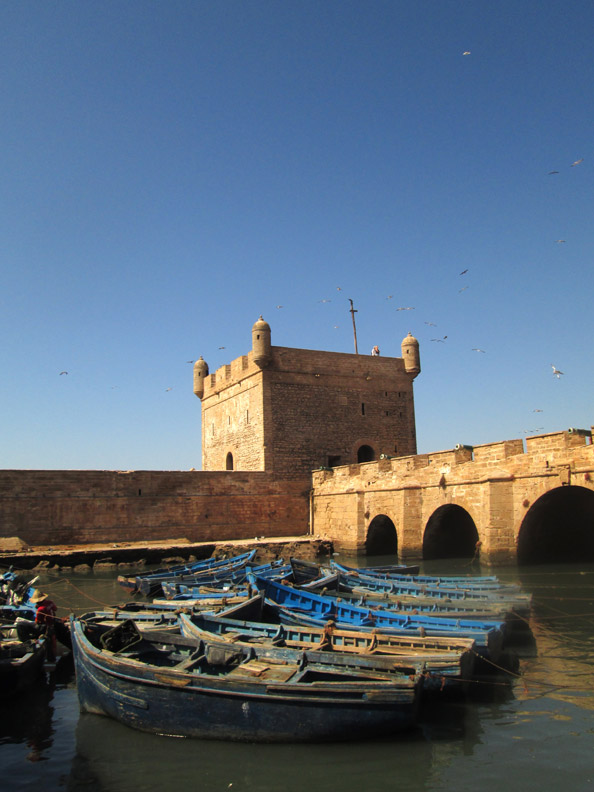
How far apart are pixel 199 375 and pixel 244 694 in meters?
28.3

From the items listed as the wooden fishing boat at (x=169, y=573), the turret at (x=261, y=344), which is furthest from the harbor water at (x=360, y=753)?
the turret at (x=261, y=344)

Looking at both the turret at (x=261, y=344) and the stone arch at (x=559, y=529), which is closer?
the stone arch at (x=559, y=529)

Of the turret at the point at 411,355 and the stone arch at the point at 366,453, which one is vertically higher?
the turret at the point at 411,355

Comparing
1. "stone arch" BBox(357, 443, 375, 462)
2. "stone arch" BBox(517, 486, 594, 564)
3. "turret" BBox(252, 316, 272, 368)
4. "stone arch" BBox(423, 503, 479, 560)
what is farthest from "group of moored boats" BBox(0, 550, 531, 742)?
"stone arch" BBox(357, 443, 375, 462)

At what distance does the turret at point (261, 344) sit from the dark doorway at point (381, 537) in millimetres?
8458

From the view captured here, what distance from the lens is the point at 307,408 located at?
90.9 ft

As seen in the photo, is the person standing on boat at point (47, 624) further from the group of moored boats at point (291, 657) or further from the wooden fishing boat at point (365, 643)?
the wooden fishing boat at point (365, 643)

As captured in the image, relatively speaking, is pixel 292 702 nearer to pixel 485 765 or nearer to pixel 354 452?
pixel 485 765

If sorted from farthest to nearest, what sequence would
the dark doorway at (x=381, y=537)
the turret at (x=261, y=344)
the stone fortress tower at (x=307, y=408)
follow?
the stone fortress tower at (x=307, y=408)
the turret at (x=261, y=344)
the dark doorway at (x=381, y=537)

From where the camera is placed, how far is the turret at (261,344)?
87.2 ft

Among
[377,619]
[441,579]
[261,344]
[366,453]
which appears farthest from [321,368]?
[377,619]

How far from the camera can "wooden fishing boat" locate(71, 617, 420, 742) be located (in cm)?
618

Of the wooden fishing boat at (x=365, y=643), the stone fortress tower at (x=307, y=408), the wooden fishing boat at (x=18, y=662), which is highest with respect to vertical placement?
the stone fortress tower at (x=307, y=408)

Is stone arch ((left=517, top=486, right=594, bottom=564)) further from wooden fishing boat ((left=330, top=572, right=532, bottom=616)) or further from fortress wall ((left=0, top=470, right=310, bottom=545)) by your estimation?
fortress wall ((left=0, top=470, right=310, bottom=545))
